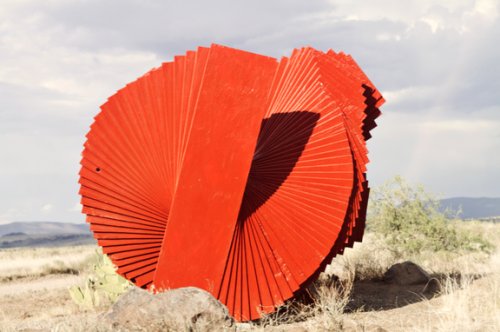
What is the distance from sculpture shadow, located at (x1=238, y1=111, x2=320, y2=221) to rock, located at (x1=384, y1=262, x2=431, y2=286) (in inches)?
204

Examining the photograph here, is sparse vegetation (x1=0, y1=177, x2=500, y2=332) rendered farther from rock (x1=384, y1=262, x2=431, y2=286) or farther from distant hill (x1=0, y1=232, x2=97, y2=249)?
distant hill (x1=0, y1=232, x2=97, y2=249)

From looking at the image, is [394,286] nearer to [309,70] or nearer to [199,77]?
[309,70]

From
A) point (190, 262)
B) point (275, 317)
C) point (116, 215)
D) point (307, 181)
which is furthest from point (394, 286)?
point (116, 215)

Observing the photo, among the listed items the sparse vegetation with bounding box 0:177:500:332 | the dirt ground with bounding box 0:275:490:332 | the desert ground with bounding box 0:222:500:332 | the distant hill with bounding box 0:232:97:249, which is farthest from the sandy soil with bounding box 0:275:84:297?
the distant hill with bounding box 0:232:97:249

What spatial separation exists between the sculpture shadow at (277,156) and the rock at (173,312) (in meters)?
1.53

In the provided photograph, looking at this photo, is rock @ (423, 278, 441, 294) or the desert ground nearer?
the desert ground

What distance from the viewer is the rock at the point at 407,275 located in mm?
9680

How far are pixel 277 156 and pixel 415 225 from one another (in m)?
11.7

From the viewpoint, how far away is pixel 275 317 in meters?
6.57

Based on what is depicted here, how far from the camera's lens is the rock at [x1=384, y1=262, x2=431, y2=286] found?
31.8 ft

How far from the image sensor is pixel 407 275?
9773 millimetres

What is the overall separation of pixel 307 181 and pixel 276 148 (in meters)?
0.70

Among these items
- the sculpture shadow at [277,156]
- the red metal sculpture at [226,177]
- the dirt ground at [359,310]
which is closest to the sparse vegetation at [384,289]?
the dirt ground at [359,310]

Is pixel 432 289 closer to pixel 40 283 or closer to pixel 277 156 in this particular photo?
pixel 277 156
